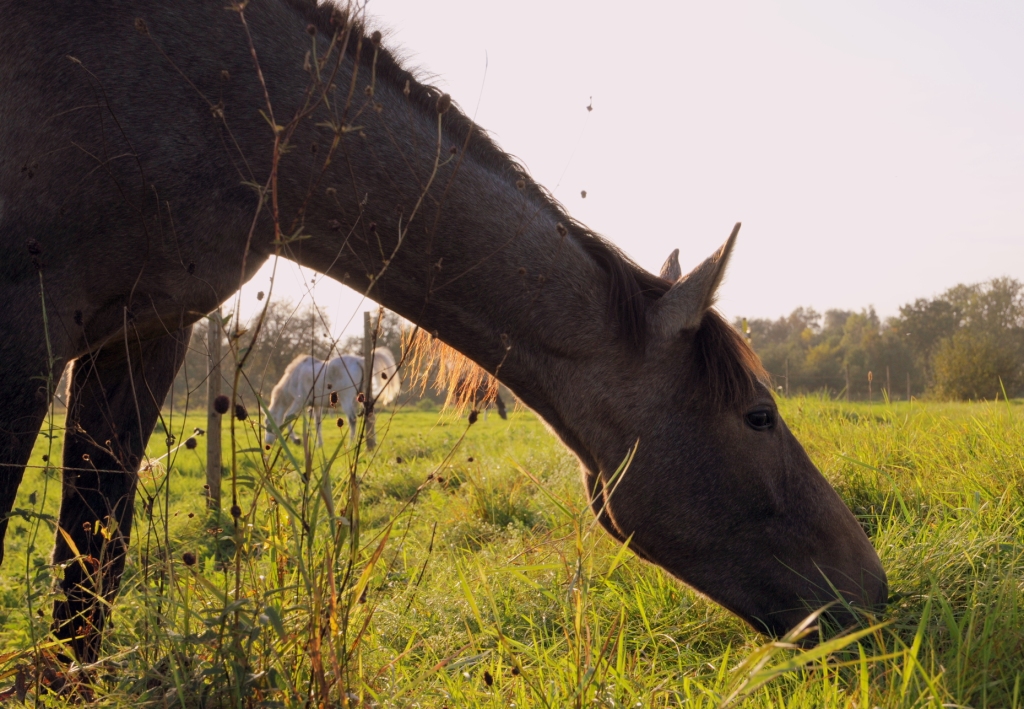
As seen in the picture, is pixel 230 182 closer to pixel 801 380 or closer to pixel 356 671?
pixel 356 671

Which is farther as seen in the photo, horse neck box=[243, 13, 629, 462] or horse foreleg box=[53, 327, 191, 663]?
horse foreleg box=[53, 327, 191, 663]

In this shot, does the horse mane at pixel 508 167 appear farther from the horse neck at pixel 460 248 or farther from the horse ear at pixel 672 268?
the horse ear at pixel 672 268

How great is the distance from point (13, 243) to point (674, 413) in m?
2.19

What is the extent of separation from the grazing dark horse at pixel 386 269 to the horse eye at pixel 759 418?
0.01 meters

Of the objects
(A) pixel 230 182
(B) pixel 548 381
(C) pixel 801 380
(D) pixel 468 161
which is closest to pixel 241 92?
(A) pixel 230 182

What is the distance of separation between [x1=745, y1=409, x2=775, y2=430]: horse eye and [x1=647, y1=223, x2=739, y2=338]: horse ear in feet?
1.33

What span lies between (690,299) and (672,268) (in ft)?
2.70

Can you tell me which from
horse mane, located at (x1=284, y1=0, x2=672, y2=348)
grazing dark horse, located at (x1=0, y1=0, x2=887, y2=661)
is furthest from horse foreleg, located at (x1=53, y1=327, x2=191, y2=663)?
horse mane, located at (x1=284, y1=0, x2=672, y2=348)

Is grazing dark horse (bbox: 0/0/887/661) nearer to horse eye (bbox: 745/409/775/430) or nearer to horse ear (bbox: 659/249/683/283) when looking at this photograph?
horse eye (bbox: 745/409/775/430)

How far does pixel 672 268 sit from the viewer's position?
3.23 metres

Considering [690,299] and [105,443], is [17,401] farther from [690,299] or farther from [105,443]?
[690,299]

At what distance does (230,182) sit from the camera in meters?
2.26

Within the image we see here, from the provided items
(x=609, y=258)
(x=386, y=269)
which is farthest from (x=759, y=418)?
(x=386, y=269)

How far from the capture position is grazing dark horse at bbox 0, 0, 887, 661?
2129 mm
